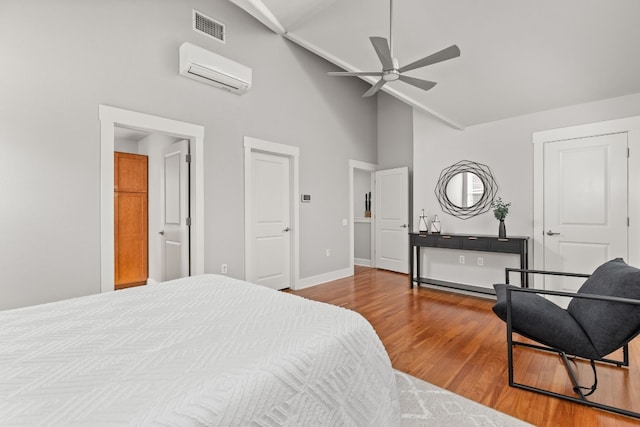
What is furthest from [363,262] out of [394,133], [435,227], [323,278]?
[394,133]

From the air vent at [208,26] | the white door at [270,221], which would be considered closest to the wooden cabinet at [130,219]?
the white door at [270,221]

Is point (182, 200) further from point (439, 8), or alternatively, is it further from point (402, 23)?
point (439, 8)

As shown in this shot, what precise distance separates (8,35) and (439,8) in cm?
357

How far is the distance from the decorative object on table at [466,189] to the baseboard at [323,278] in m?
1.97

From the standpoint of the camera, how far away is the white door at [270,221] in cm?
416

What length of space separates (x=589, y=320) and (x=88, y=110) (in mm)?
4150

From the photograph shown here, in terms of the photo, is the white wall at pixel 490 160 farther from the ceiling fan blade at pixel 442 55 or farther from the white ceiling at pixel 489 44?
the ceiling fan blade at pixel 442 55

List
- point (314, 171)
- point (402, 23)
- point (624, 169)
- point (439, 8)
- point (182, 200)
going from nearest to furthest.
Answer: point (439, 8), point (402, 23), point (624, 169), point (182, 200), point (314, 171)

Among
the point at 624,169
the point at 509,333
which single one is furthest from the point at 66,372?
the point at 624,169

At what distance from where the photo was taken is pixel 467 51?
326 centimetres

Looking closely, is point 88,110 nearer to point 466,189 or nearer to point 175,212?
point 175,212

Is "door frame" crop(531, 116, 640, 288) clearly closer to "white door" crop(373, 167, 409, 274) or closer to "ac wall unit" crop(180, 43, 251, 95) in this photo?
"white door" crop(373, 167, 409, 274)

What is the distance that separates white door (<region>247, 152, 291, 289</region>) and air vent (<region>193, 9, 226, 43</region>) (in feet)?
4.69

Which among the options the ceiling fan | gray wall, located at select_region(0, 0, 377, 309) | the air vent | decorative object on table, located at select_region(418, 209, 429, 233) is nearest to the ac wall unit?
gray wall, located at select_region(0, 0, 377, 309)
